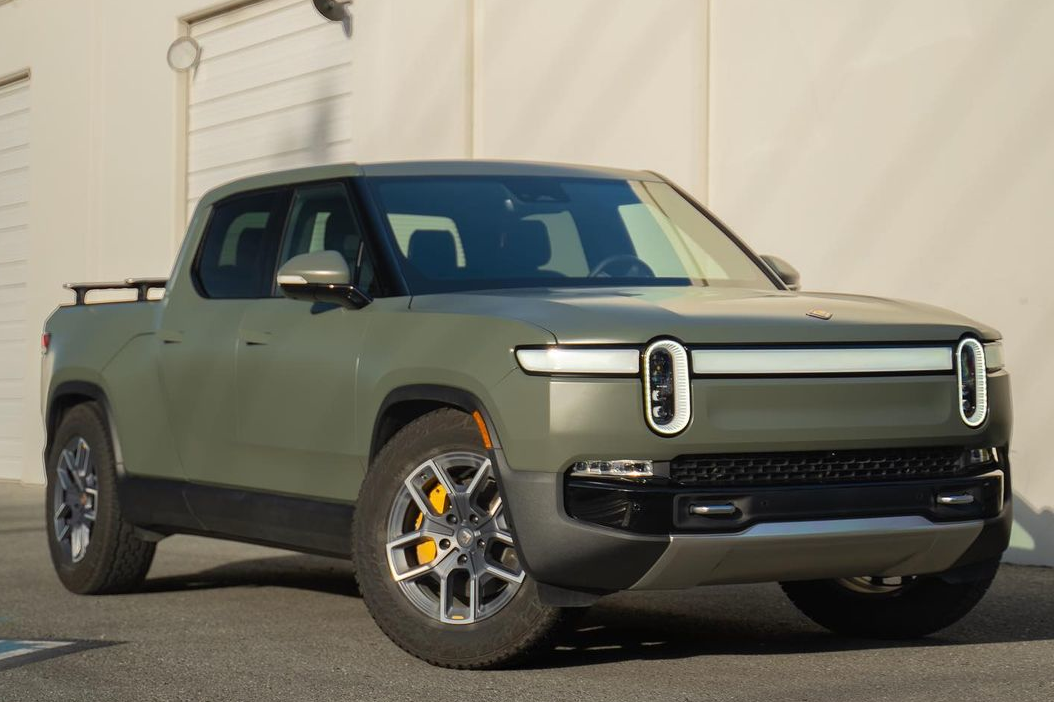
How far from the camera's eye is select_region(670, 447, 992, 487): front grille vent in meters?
5.17

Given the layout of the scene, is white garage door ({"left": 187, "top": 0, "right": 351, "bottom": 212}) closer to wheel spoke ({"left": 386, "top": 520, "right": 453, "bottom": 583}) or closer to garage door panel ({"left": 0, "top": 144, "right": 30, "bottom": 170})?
garage door panel ({"left": 0, "top": 144, "right": 30, "bottom": 170})

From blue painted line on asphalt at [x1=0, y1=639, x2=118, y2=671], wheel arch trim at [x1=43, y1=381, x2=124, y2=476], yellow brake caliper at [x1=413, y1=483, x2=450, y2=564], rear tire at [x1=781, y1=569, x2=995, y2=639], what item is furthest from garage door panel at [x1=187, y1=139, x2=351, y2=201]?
yellow brake caliper at [x1=413, y1=483, x2=450, y2=564]

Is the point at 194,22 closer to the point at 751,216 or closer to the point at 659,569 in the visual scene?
the point at 751,216

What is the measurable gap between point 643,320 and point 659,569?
0.71 metres

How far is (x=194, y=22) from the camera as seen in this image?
16656 mm

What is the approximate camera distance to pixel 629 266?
21.4 feet

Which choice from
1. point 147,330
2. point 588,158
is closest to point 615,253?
point 147,330

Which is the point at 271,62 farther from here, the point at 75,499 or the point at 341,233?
the point at 341,233

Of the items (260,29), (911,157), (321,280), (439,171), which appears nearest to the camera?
(321,280)

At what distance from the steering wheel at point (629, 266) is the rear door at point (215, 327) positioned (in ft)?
4.46

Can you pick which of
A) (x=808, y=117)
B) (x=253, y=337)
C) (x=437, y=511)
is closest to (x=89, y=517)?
(x=253, y=337)

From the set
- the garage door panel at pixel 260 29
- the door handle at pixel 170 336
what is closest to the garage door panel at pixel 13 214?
the garage door panel at pixel 260 29

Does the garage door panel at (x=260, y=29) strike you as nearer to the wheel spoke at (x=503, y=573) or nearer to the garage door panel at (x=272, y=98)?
the garage door panel at (x=272, y=98)

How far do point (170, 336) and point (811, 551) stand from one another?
3.20 m
